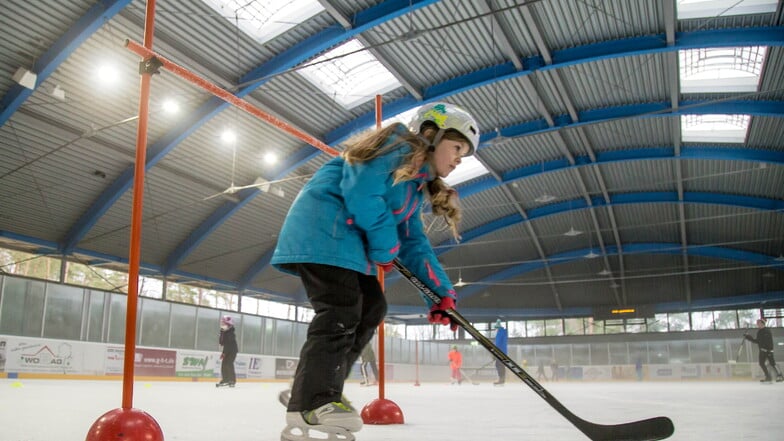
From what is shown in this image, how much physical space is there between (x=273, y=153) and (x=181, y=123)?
3.33 m

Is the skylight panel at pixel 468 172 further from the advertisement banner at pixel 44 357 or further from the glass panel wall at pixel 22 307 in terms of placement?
the glass panel wall at pixel 22 307

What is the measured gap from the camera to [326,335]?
2.33 m

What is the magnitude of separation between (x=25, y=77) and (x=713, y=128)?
68.6 feet

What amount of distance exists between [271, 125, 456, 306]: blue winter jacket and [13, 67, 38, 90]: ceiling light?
538 inches

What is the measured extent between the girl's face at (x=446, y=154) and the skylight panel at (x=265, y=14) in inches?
476

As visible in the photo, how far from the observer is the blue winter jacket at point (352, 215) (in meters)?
2.35

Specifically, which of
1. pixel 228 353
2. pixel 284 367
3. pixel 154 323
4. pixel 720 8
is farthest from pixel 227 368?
pixel 720 8

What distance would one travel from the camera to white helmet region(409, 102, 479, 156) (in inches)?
103

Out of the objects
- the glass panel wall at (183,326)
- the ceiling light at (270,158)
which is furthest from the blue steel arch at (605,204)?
the ceiling light at (270,158)

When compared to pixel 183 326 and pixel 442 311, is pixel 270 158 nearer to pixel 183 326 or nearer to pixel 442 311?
pixel 183 326

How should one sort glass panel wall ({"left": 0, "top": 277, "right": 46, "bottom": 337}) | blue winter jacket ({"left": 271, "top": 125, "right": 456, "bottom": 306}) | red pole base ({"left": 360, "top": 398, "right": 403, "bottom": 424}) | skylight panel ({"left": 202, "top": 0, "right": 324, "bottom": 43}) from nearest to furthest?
blue winter jacket ({"left": 271, "top": 125, "right": 456, "bottom": 306}) < red pole base ({"left": 360, "top": 398, "right": 403, "bottom": 424}) < skylight panel ({"left": 202, "top": 0, "right": 324, "bottom": 43}) < glass panel wall ({"left": 0, "top": 277, "right": 46, "bottom": 337})

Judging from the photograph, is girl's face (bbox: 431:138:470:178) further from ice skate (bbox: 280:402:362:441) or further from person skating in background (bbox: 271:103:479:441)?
ice skate (bbox: 280:402:362:441)

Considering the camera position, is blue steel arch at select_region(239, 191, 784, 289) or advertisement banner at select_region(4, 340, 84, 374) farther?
blue steel arch at select_region(239, 191, 784, 289)

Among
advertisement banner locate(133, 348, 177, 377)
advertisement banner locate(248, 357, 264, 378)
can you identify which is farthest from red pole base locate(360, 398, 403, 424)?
advertisement banner locate(248, 357, 264, 378)
